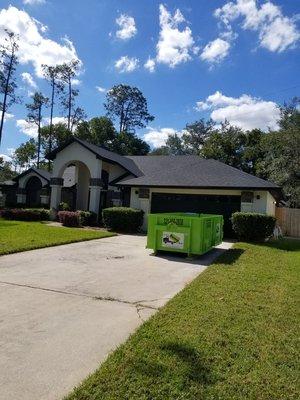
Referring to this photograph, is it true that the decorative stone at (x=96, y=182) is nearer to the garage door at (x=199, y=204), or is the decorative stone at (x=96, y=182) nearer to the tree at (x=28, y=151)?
the garage door at (x=199, y=204)

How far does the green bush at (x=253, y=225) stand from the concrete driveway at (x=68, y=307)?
4990 mm

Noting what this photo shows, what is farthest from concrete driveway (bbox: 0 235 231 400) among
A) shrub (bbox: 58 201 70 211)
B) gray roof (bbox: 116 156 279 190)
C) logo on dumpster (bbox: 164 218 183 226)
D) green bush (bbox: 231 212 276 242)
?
shrub (bbox: 58 201 70 211)

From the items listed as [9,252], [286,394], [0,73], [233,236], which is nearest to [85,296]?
[286,394]

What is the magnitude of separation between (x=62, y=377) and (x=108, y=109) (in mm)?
52501

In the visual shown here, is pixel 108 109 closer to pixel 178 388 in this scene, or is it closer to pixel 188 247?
pixel 188 247

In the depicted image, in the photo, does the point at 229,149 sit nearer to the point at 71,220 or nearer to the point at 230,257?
the point at 71,220

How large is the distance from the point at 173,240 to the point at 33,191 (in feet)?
75.1

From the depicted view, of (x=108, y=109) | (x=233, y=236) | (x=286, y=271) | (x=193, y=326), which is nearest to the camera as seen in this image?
(x=193, y=326)

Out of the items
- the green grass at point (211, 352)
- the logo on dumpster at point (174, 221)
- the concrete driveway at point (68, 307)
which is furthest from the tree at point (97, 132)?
the green grass at point (211, 352)

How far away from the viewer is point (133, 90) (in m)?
53.7

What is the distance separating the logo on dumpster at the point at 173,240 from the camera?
1088cm

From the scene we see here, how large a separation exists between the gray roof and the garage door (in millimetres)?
705

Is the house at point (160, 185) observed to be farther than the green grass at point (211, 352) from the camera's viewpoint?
Yes

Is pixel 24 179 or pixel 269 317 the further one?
pixel 24 179
